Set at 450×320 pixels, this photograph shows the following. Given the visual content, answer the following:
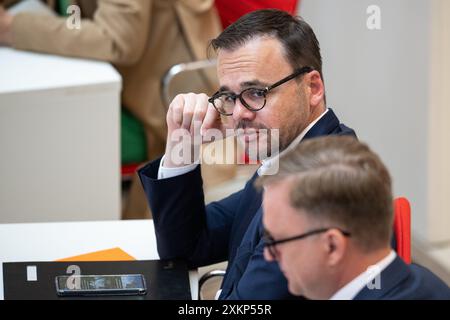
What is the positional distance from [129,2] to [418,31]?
35.6 inches

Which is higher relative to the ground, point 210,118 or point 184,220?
point 210,118

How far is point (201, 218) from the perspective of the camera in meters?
1.89

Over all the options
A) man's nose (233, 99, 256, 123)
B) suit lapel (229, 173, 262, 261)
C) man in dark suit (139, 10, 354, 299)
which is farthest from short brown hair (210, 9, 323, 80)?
suit lapel (229, 173, 262, 261)

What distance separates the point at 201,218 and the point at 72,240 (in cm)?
28

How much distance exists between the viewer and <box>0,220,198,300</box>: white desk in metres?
1.86

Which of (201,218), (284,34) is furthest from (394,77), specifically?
(284,34)

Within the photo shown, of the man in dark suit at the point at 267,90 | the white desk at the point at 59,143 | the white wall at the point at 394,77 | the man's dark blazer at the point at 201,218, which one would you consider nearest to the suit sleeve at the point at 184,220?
the man's dark blazer at the point at 201,218

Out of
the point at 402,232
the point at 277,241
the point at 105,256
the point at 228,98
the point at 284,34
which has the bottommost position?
the point at 105,256

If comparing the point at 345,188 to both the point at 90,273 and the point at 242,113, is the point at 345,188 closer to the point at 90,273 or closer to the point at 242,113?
the point at 242,113

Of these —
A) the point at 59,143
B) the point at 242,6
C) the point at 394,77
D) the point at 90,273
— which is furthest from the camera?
the point at 394,77

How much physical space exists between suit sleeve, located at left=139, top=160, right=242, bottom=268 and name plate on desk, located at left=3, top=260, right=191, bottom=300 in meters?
0.04

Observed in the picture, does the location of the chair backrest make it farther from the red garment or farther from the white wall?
the white wall
